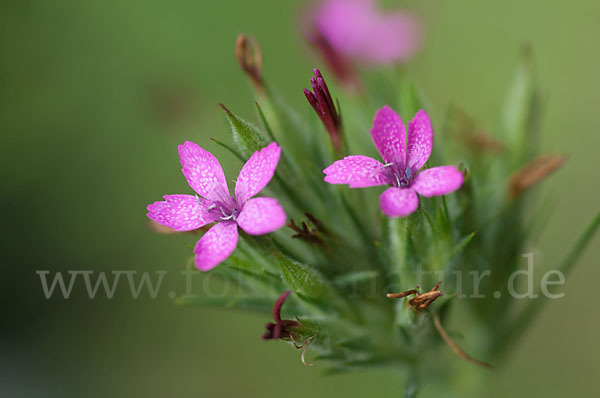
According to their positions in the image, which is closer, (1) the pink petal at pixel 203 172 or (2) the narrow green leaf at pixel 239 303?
(1) the pink petal at pixel 203 172

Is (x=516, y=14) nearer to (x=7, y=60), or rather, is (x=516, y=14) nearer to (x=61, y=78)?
(x=61, y=78)

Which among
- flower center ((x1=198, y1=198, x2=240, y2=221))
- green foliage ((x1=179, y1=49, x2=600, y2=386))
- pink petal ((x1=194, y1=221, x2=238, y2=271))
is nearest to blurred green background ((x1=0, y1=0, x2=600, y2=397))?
green foliage ((x1=179, y1=49, x2=600, y2=386))

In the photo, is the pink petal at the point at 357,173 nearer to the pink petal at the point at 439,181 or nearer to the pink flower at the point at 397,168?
the pink flower at the point at 397,168

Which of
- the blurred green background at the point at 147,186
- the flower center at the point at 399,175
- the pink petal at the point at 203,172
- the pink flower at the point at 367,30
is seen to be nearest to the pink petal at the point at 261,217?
the pink petal at the point at 203,172

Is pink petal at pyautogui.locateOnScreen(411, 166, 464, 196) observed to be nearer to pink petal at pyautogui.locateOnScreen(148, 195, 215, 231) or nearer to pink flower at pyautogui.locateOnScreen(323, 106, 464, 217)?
pink flower at pyautogui.locateOnScreen(323, 106, 464, 217)

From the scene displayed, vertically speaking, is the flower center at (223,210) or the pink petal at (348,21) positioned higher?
the pink petal at (348,21)

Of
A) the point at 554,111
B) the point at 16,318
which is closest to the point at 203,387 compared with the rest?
the point at 16,318

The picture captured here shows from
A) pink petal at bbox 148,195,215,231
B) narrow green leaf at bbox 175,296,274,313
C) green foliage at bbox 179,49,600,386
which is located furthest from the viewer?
narrow green leaf at bbox 175,296,274,313
